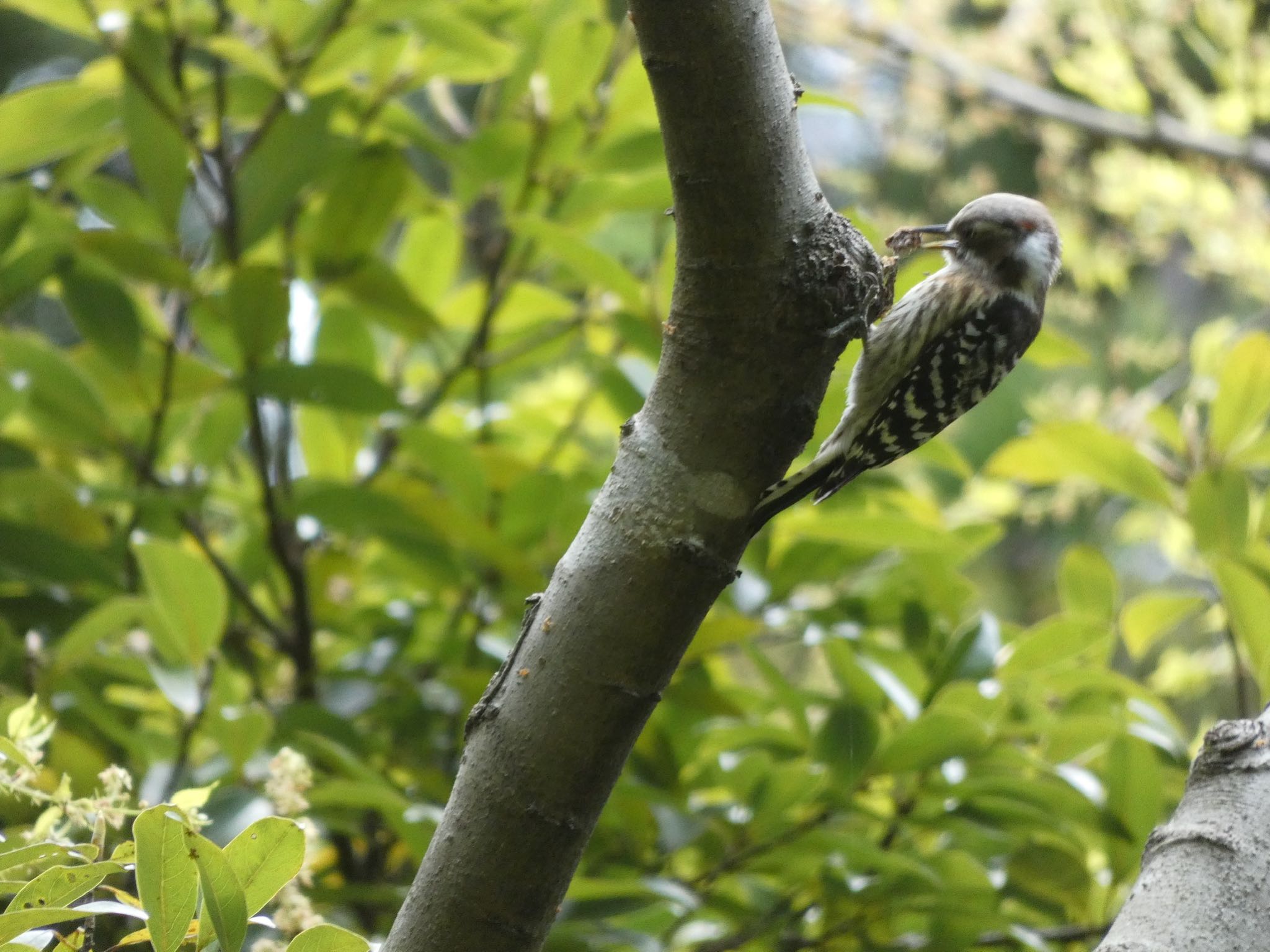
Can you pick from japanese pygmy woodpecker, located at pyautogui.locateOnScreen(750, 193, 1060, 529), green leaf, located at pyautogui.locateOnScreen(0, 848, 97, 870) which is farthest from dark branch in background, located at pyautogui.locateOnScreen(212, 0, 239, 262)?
green leaf, located at pyautogui.locateOnScreen(0, 848, 97, 870)

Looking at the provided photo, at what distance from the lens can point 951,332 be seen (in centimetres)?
227

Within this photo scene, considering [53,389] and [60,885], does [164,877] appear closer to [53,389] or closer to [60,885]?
[60,885]

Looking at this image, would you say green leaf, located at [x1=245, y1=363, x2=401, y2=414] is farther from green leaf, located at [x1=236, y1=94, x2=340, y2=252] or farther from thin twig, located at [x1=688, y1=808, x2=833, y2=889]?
thin twig, located at [x1=688, y1=808, x2=833, y2=889]

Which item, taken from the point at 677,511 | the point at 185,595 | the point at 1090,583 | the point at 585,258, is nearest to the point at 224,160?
the point at 585,258

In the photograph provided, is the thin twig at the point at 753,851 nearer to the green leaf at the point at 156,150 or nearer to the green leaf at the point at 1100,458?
the green leaf at the point at 1100,458

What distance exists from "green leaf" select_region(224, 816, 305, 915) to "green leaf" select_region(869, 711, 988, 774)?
89cm

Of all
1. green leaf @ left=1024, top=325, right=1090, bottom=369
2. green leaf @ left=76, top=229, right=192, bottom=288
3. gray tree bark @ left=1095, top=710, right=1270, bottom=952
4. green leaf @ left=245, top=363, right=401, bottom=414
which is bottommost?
gray tree bark @ left=1095, top=710, right=1270, bottom=952

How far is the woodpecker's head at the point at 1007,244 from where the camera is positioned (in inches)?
91.0

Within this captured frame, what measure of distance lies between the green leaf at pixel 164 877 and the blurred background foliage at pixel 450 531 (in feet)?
1.70

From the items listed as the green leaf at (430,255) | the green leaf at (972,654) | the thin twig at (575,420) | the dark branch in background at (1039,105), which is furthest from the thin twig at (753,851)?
the dark branch in background at (1039,105)

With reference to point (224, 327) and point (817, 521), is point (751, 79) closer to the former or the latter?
point (817, 521)

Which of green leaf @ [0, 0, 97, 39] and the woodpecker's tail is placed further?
green leaf @ [0, 0, 97, 39]

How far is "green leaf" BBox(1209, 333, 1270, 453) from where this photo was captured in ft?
5.74

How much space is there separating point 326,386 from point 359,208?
1.14 ft
